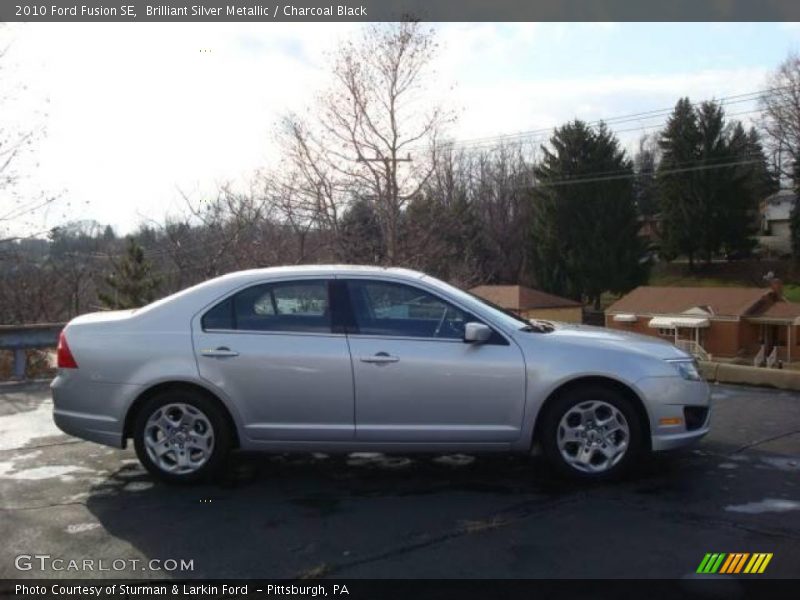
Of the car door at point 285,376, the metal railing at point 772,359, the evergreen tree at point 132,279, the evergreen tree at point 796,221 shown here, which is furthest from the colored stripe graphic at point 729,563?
the evergreen tree at point 796,221

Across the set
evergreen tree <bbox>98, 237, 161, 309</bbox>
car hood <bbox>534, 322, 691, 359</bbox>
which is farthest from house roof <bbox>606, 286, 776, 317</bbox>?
car hood <bbox>534, 322, 691, 359</bbox>

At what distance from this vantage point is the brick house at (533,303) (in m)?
44.4

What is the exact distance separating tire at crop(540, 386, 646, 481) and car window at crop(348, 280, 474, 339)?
0.88 meters

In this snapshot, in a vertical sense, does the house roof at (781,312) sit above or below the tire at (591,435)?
below

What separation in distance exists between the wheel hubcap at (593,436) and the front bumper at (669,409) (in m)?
0.20

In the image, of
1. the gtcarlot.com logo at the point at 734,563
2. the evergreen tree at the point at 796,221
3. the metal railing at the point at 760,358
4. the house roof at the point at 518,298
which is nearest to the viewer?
the gtcarlot.com logo at the point at 734,563

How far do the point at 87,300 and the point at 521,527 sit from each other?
34.2m

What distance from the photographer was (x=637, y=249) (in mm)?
55500

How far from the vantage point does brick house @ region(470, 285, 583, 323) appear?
4442 cm

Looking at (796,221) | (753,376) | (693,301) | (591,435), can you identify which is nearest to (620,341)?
(591,435)

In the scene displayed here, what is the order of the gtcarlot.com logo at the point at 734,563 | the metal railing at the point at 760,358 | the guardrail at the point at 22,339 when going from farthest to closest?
the metal railing at the point at 760,358, the guardrail at the point at 22,339, the gtcarlot.com logo at the point at 734,563

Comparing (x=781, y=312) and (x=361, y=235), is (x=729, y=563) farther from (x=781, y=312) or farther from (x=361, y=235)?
(x=781, y=312)

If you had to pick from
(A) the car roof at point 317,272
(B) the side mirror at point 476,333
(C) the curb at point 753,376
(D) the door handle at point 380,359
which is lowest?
(C) the curb at point 753,376

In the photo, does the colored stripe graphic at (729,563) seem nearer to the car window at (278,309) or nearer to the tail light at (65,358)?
the car window at (278,309)
